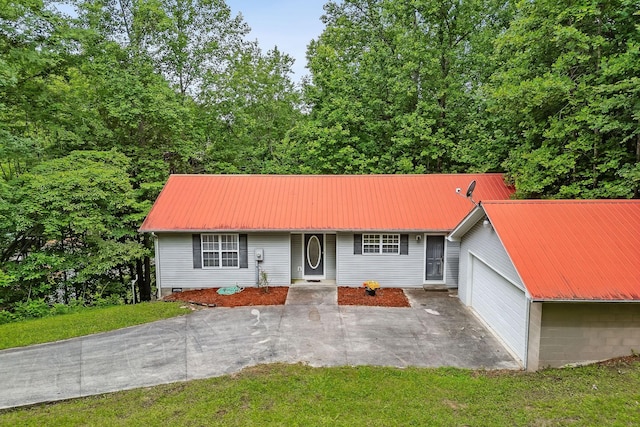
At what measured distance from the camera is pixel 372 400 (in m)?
6.40

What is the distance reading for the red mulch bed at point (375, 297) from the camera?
11539 millimetres

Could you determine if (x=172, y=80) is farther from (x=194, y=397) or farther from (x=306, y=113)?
(x=194, y=397)

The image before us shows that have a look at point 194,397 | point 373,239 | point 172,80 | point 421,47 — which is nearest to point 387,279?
point 373,239

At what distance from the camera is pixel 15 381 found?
726 cm

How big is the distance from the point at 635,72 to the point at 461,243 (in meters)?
6.59

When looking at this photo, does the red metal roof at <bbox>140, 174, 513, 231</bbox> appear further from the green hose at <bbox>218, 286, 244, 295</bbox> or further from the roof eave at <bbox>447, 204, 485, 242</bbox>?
the green hose at <bbox>218, 286, 244, 295</bbox>

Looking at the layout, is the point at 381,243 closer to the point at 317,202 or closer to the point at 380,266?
the point at 380,266

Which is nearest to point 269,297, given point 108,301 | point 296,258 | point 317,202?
point 296,258

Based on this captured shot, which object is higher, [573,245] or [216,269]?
[573,245]

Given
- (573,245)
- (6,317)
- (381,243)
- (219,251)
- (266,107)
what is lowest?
(6,317)

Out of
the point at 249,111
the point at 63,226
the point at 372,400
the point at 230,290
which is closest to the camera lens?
the point at 372,400

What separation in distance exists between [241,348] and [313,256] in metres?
5.72

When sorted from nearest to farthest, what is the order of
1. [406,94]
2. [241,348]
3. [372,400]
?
1. [372,400]
2. [241,348]
3. [406,94]

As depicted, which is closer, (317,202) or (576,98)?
(576,98)
